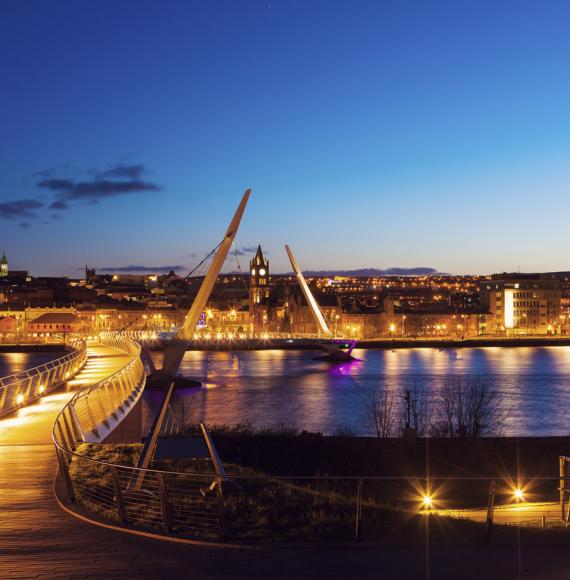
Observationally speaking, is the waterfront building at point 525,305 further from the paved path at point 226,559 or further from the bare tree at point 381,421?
the paved path at point 226,559

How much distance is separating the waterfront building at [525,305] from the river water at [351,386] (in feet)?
90.5

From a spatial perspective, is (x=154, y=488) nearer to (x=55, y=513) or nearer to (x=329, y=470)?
(x=55, y=513)

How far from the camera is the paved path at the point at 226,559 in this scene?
3459 mm

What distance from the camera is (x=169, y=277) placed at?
119m

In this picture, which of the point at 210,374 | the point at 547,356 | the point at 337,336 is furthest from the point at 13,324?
the point at 547,356

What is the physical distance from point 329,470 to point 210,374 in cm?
2271

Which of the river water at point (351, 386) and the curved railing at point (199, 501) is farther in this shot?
the river water at point (351, 386)

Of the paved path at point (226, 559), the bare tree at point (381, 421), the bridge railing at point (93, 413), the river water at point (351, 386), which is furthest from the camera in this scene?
the river water at point (351, 386)

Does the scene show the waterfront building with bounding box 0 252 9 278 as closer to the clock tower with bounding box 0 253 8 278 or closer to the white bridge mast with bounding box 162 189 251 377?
the clock tower with bounding box 0 253 8 278

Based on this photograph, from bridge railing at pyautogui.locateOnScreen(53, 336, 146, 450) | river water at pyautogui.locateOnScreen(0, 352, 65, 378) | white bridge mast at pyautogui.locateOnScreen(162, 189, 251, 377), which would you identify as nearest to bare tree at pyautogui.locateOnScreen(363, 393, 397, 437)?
bridge railing at pyautogui.locateOnScreen(53, 336, 146, 450)

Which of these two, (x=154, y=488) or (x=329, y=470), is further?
(x=329, y=470)

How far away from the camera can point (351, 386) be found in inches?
1233

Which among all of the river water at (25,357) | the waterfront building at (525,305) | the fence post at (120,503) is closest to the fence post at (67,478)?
the fence post at (120,503)

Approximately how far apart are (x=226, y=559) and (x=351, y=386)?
27964 millimetres
